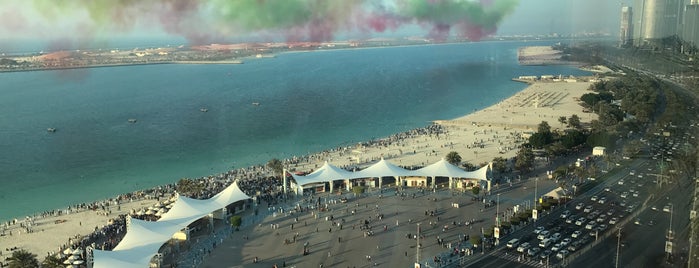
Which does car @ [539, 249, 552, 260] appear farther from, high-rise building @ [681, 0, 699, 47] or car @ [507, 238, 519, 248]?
high-rise building @ [681, 0, 699, 47]

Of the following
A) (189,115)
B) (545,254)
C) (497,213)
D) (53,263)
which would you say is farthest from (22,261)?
(189,115)

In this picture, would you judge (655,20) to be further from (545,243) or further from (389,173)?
(545,243)

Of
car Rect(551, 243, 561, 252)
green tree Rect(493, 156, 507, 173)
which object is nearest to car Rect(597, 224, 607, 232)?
car Rect(551, 243, 561, 252)

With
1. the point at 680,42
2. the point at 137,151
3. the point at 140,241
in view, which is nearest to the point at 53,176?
the point at 137,151

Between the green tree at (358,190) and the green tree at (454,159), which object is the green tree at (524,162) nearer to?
the green tree at (454,159)

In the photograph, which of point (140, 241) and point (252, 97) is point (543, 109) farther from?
point (140, 241)

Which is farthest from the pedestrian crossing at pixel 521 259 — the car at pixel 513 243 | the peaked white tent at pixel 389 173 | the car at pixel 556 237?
the peaked white tent at pixel 389 173
